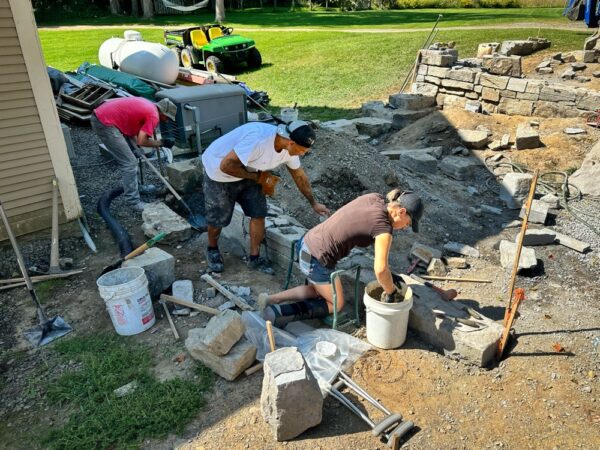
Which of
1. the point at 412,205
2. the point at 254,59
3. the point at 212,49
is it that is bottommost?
the point at 254,59

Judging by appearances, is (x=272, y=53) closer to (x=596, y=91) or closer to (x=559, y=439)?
(x=596, y=91)

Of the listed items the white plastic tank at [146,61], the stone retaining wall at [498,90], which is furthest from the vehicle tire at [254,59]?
the stone retaining wall at [498,90]

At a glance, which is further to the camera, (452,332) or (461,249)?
(461,249)

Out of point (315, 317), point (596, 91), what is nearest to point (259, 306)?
point (315, 317)

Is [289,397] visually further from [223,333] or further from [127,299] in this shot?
[127,299]

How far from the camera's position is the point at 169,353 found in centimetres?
383

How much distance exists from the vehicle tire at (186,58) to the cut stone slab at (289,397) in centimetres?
1453

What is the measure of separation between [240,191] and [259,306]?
122 cm

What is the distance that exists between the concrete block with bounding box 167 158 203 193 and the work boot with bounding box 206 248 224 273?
1.67m

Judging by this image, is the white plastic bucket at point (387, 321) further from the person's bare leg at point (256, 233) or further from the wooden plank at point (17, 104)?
the wooden plank at point (17, 104)

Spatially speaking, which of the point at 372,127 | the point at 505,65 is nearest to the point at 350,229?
the point at 372,127

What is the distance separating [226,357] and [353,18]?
2517cm

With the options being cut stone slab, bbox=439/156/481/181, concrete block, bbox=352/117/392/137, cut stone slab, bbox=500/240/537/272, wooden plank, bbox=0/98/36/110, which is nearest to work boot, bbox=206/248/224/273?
wooden plank, bbox=0/98/36/110

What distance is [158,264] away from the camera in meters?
4.46
